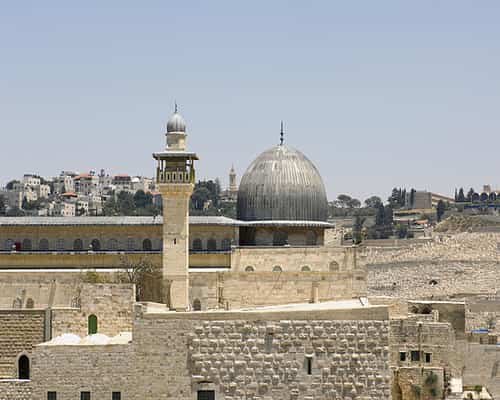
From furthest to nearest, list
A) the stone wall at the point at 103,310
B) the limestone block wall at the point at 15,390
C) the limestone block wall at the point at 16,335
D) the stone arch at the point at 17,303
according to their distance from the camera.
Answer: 1. the stone arch at the point at 17,303
2. the stone wall at the point at 103,310
3. the limestone block wall at the point at 16,335
4. the limestone block wall at the point at 15,390

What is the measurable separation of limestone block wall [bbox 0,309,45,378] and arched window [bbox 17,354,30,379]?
0.09 m

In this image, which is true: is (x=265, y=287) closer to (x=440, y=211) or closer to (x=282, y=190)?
(x=282, y=190)

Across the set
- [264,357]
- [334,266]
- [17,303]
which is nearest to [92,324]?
[17,303]

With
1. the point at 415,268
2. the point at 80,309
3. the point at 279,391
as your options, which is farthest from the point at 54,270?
the point at 415,268

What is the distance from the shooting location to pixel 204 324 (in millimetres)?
27484

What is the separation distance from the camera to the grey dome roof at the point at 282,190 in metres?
37.6

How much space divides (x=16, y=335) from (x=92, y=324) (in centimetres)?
182

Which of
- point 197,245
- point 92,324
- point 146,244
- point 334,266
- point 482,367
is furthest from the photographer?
point 146,244

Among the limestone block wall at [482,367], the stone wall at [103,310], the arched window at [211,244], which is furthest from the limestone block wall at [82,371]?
the limestone block wall at [482,367]

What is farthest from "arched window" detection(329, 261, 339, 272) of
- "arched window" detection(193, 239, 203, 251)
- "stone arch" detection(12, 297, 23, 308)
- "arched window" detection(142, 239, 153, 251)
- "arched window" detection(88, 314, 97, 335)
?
"stone arch" detection(12, 297, 23, 308)

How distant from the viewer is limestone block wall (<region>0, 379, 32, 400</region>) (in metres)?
28.4

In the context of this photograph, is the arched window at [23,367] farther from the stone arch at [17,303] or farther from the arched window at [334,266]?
the arched window at [334,266]

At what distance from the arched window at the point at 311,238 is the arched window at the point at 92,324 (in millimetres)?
8772

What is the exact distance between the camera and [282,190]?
37.6 meters
